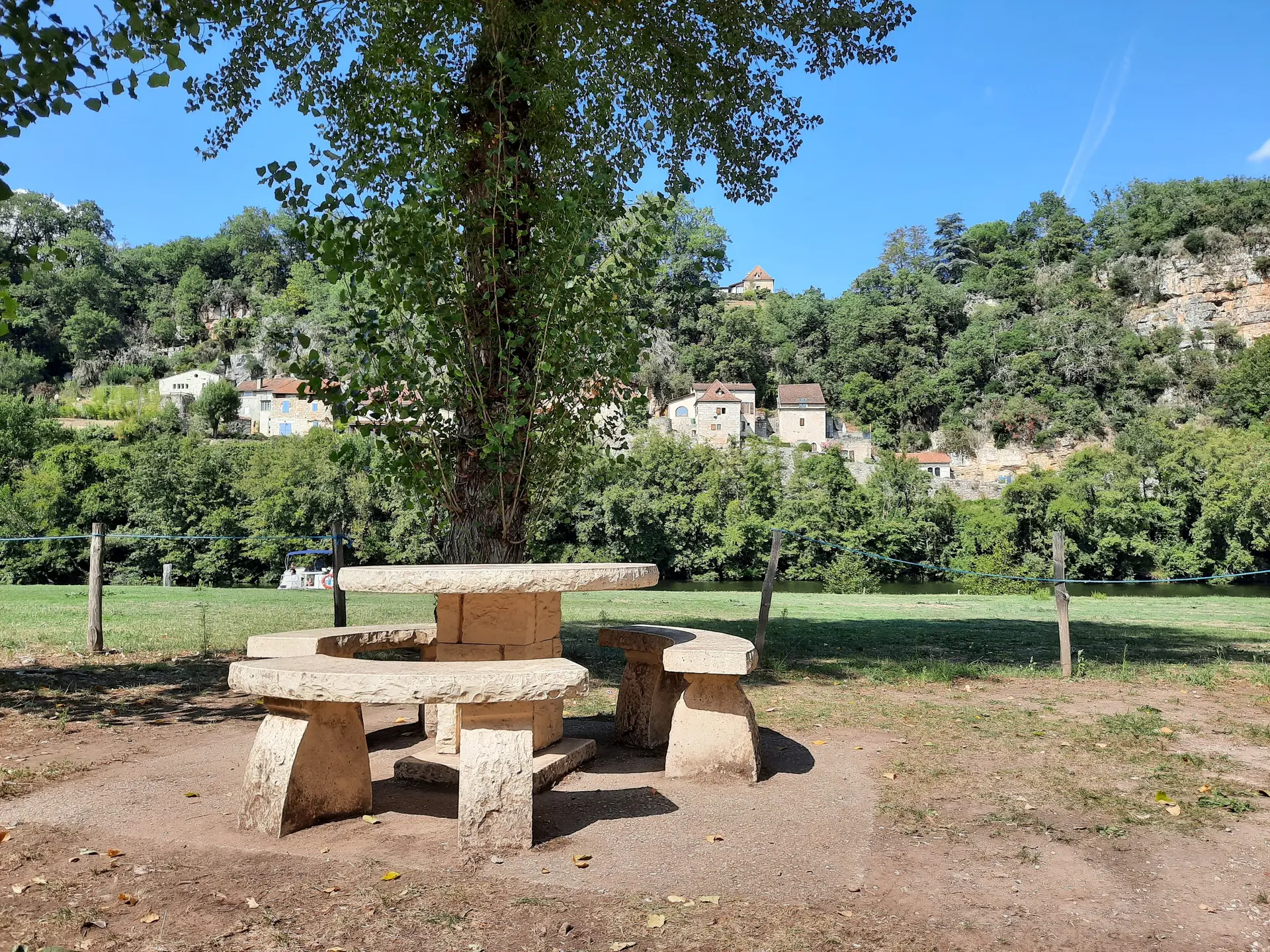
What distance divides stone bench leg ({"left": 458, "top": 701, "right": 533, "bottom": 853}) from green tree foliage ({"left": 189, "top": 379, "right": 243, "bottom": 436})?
97.1 meters

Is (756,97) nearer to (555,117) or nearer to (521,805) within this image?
(555,117)

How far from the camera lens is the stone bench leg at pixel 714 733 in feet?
17.4

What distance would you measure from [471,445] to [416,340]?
0.94m

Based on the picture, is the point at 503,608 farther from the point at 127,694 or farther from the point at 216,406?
the point at 216,406

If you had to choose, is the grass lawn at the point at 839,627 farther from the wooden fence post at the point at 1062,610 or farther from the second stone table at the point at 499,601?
the second stone table at the point at 499,601

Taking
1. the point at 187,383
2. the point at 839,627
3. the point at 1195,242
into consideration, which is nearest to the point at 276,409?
the point at 187,383

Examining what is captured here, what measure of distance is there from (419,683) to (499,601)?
148 centimetres

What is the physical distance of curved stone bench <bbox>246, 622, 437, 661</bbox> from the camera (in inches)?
208

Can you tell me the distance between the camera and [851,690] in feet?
27.8

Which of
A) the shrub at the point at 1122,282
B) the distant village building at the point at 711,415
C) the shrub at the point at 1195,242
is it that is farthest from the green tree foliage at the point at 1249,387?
the distant village building at the point at 711,415

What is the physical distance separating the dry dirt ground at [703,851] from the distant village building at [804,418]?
75.9 meters

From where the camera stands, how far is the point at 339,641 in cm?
576

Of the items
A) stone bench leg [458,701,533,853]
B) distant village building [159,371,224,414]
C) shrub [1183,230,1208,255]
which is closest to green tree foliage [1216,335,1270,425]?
shrub [1183,230,1208,255]

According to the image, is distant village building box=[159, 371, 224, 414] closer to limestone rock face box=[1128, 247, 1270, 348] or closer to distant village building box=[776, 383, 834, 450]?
distant village building box=[776, 383, 834, 450]
